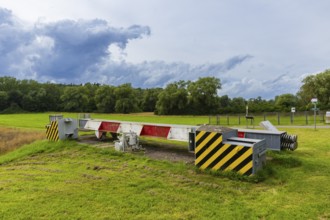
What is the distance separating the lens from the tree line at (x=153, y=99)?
2158 inches

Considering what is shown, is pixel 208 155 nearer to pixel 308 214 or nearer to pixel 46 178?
pixel 308 214

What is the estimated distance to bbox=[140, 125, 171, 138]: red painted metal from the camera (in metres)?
8.15

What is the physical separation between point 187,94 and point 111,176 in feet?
197

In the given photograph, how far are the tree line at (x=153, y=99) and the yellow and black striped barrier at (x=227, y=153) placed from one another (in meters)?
46.8

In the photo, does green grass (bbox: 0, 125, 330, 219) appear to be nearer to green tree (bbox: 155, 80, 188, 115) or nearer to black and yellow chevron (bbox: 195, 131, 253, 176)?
black and yellow chevron (bbox: 195, 131, 253, 176)

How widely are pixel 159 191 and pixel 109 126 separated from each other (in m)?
5.86

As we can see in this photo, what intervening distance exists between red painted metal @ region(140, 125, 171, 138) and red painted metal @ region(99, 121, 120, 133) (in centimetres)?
158

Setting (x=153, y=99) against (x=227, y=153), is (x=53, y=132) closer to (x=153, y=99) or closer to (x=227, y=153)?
(x=227, y=153)

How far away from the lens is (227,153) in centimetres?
567

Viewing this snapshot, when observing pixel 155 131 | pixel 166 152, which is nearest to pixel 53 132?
pixel 155 131

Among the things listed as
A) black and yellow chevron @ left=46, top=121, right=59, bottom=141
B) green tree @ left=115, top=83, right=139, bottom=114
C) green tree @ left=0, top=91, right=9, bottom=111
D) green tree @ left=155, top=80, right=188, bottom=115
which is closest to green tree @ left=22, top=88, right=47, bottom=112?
green tree @ left=0, top=91, right=9, bottom=111

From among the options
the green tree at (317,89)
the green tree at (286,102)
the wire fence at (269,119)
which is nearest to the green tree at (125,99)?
the green tree at (286,102)

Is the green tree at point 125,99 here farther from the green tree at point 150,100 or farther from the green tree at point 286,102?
the green tree at point 286,102

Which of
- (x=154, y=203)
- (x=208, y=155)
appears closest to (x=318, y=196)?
(x=208, y=155)
